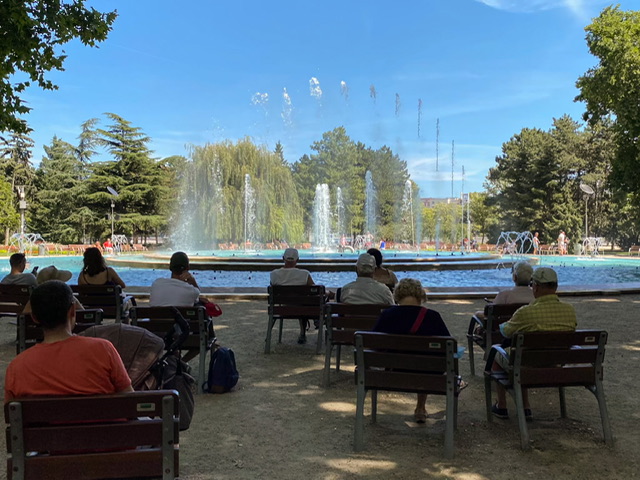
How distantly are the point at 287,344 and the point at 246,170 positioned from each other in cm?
3466

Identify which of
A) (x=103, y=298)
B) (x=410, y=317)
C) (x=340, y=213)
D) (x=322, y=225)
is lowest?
(x=103, y=298)

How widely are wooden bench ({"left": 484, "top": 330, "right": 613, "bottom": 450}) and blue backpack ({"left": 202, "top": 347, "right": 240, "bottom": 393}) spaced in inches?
103

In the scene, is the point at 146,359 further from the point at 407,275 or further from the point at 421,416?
the point at 407,275

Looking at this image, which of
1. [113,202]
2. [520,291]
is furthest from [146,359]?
[113,202]

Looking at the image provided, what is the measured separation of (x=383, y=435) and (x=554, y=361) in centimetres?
139

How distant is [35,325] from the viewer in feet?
16.2

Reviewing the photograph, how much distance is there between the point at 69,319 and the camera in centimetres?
257

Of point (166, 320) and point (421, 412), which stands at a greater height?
point (166, 320)

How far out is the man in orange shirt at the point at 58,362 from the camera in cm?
248

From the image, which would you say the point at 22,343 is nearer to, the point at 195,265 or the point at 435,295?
the point at 435,295

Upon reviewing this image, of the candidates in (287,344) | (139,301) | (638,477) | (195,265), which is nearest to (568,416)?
(638,477)

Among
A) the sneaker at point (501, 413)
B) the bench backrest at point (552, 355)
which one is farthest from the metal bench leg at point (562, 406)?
the bench backrest at point (552, 355)

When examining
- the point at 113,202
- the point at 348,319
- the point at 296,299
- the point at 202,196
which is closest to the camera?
the point at 348,319

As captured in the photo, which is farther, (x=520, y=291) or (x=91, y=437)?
(x=520, y=291)
